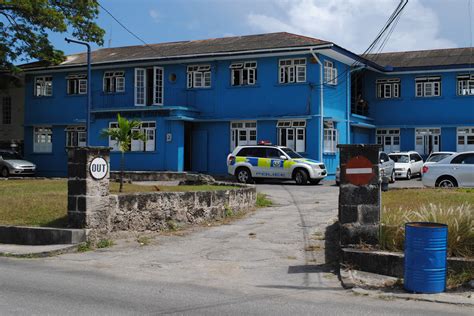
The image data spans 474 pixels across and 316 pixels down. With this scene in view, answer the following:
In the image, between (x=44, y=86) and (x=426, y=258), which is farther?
(x=44, y=86)

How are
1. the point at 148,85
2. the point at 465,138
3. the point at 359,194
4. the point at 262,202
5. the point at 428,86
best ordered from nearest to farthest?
the point at 359,194, the point at 262,202, the point at 148,85, the point at 465,138, the point at 428,86

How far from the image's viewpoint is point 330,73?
2936 centimetres

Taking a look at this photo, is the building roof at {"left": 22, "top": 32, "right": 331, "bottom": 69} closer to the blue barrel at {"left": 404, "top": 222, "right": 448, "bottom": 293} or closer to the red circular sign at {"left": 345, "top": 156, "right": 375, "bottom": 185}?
the red circular sign at {"left": 345, "top": 156, "right": 375, "bottom": 185}

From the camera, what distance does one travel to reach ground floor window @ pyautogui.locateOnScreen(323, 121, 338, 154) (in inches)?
1143

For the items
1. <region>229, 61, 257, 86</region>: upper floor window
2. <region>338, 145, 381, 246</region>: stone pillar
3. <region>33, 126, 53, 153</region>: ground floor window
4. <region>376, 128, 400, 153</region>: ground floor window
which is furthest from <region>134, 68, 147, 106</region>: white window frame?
<region>338, 145, 381, 246</region>: stone pillar

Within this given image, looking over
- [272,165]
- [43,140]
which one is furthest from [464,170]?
[43,140]

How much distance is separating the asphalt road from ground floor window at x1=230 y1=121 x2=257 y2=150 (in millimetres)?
16893

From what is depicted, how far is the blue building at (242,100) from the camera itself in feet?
94.0

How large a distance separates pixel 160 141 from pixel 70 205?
728 inches

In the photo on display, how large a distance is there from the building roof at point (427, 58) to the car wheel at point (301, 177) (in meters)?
11.0

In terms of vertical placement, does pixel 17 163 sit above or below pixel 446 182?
above

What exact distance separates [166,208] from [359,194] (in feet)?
17.0

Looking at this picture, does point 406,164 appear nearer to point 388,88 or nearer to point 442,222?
point 388,88

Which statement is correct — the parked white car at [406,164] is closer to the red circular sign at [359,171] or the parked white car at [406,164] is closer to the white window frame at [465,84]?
the white window frame at [465,84]
